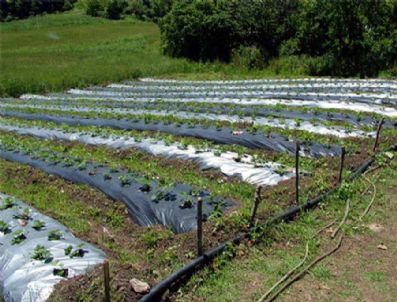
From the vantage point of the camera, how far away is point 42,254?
477 cm

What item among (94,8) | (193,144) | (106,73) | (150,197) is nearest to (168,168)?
(193,144)

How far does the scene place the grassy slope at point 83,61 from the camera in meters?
22.5

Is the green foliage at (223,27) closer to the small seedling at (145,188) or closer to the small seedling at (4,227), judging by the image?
the small seedling at (145,188)

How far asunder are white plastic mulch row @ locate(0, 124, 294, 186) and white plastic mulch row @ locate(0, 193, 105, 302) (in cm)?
312

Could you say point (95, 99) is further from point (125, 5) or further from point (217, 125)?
point (125, 5)

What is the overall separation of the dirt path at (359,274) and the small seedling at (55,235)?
105 inches

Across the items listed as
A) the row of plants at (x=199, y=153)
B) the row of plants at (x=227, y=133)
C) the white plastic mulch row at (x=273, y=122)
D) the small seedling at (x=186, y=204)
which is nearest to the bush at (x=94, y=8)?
the white plastic mulch row at (x=273, y=122)

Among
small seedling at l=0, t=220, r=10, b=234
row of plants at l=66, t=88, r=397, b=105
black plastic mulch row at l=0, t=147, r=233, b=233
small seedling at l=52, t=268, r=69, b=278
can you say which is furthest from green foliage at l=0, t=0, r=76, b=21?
small seedling at l=52, t=268, r=69, b=278

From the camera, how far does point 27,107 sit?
16.8 metres

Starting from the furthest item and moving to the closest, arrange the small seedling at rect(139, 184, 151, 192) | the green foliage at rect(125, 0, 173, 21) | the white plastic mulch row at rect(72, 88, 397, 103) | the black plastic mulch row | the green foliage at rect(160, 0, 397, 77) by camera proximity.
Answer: the green foliage at rect(125, 0, 173, 21) → the green foliage at rect(160, 0, 397, 77) → the white plastic mulch row at rect(72, 88, 397, 103) → the small seedling at rect(139, 184, 151, 192) → the black plastic mulch row

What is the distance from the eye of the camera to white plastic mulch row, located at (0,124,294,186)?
24.0 feet

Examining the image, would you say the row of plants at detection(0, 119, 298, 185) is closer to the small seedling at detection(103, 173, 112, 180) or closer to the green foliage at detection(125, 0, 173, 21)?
the small seedling at detection(103, 173, 112, 180)

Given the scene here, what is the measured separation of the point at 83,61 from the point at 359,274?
27137 millimetres

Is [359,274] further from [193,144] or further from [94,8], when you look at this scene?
[94,8]
